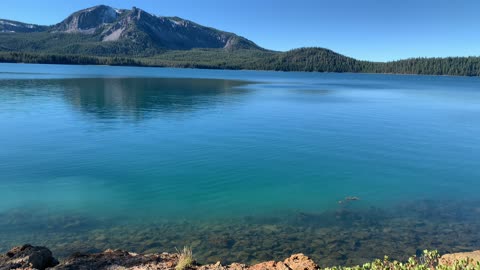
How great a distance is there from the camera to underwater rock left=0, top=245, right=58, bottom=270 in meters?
9.80

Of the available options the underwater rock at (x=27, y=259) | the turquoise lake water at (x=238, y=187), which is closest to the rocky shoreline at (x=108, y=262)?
the underwater rock at (x=27, y=259)

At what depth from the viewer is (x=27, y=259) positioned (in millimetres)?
10039

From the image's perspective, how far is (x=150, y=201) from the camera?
58.9ft

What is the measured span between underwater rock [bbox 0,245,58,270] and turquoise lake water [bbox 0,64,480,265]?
2.19m

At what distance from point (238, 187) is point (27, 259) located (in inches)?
461

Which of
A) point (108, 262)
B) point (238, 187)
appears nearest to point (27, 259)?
point (108, 262)

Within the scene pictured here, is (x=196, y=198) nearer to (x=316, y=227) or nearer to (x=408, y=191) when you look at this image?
(x=316, y=227)

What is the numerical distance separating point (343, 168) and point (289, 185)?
17.7 feet

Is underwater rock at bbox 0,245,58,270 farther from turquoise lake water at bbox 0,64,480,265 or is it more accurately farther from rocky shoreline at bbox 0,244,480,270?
turquoise lake water at bbox 0,64,480,265

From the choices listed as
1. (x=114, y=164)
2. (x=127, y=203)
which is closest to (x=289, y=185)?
(x=127, y=203)

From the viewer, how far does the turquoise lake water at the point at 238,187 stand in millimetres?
14086

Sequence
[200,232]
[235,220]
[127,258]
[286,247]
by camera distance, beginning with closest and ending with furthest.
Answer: [127,258] < [286,247] < [200,232] < [235,220]

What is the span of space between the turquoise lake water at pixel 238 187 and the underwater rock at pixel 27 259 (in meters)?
2.19

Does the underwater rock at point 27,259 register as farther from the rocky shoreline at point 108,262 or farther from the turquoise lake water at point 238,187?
the turquoise lake water at point 238,187
